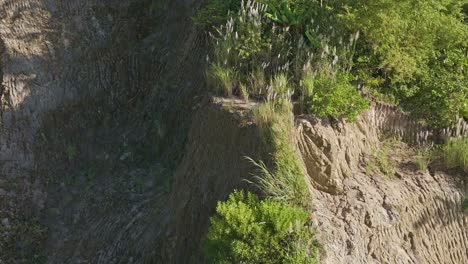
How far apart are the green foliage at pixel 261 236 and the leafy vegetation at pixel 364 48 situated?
1.55 metres

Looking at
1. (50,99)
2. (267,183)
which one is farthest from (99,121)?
(267,183)

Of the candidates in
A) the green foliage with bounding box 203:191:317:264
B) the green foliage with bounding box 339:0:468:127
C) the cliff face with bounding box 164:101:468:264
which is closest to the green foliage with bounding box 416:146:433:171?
the cliff face with bounding box 164:101:468:264

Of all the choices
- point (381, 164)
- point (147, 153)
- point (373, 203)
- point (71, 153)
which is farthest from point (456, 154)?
point (71, 153)

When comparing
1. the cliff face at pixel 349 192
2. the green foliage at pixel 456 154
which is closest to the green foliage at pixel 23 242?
the cliff face at pixel 349 192

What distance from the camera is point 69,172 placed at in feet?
27.9

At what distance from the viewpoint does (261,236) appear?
16.1ft

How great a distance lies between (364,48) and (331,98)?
1029 millimetres

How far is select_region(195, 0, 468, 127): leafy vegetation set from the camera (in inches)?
249

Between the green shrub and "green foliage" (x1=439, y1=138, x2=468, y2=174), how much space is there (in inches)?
39.5

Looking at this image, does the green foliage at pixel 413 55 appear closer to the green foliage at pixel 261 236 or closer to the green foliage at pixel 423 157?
the green foliage at pixel 423 157

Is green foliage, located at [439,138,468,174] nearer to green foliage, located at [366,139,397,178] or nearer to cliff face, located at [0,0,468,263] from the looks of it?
cliff face, located at [0,0,468,263]

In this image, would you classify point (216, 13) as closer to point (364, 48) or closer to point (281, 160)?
point (364, 48)

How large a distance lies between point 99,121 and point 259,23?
3.36 metres

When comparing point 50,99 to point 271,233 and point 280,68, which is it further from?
point 271,233
